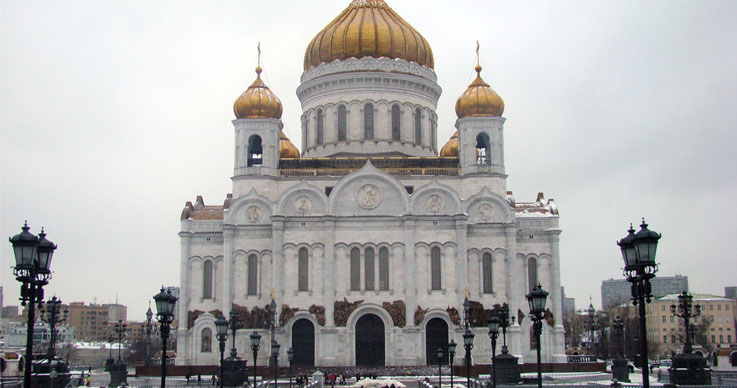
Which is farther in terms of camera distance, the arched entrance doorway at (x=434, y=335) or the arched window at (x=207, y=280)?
the arched window at (x=207, y=280)

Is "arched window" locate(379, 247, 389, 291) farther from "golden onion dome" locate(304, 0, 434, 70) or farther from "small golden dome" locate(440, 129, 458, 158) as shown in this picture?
"golden onion dome" locate(304, 0, 434, 70)

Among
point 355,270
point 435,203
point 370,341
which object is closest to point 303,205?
point 355,270

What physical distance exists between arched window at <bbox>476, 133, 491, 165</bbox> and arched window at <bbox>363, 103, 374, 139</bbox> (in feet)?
21.1

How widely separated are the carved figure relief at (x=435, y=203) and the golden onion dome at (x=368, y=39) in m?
10.1

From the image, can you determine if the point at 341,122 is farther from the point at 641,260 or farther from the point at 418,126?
the point at 641,260

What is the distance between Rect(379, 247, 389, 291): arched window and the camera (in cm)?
4619

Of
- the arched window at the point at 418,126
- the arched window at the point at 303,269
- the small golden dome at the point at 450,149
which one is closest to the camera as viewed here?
the arched window at the point at 303,269

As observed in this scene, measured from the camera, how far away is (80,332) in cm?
14775

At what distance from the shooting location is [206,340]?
46.8 m

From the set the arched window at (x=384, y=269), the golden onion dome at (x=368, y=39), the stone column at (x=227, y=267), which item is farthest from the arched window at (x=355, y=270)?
the golden onion dome at (x=368, y=39)

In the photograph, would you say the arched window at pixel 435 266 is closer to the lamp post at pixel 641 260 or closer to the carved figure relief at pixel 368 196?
the carved figure relief at pixel 368 196

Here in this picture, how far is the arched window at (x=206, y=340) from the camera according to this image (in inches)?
1832

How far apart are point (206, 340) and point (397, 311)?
10.6 meters

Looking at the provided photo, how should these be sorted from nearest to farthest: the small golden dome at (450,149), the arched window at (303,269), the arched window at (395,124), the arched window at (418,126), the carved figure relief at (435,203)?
the arched window at (303,269)
the carved figure relief at (435,203)
the small golden dome at (450,149)
the arched window at (395,124)
the arched window at (418,126)
